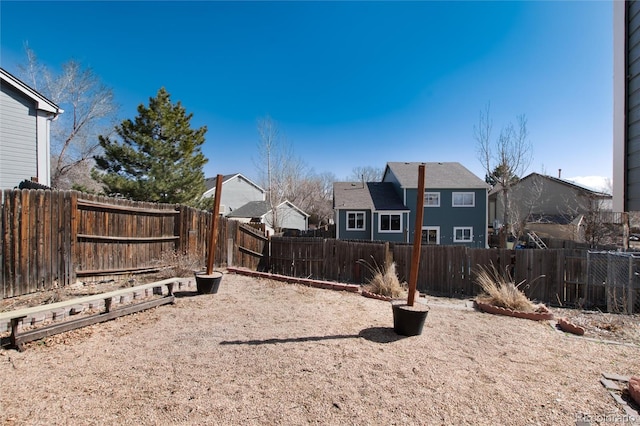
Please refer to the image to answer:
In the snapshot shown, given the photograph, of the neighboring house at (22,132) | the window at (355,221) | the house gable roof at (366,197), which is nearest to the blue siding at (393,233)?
the house gable roof at (366,197)

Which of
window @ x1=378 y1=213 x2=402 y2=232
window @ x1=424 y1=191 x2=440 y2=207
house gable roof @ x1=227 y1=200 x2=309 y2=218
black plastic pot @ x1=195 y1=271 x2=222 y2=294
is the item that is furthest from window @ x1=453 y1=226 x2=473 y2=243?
black plastic pot @ x1=195 y1=271 x2=222 y2=294

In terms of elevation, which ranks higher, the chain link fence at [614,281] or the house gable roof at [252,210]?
the house gable roof at [252,210]

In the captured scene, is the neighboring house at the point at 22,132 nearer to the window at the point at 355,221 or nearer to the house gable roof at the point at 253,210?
the window at the point at 355,221

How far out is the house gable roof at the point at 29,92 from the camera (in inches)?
350

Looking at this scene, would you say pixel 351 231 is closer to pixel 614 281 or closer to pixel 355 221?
pixel 355 221

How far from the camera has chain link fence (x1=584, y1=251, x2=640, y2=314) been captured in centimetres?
679

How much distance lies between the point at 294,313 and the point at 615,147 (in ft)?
16.8

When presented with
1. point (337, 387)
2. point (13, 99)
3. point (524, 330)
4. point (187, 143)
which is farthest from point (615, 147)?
point (187, 143)

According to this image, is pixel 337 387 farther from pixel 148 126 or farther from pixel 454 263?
pixel 148 126

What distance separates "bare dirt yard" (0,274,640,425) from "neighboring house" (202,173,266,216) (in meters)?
27.5

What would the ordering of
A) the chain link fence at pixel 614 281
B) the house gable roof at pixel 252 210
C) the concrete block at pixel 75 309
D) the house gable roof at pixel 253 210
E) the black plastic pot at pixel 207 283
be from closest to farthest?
the concrete block at pixel 75 309
the black plastic pot at pixel 207 283
the chain link fence at pixel 614 281
the house gable roof at pixel 253 210
the house gable roof at pixel 252 210

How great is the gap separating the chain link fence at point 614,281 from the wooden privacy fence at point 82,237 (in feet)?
32.4

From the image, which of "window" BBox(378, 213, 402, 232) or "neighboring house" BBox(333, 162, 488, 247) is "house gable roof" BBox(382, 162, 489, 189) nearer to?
"neighboring house" BBox(333, 162, 488, 247)

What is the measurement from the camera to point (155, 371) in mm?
3066
